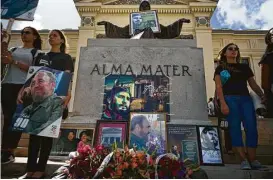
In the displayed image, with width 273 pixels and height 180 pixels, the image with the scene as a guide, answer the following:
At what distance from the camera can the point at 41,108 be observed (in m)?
3.20

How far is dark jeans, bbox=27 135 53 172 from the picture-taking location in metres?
2.91

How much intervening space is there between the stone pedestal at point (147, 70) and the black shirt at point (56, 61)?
2.76ft

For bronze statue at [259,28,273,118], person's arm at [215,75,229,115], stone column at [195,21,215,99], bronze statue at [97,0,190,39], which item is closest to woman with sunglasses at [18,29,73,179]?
person's arm at [215,75,229,115]

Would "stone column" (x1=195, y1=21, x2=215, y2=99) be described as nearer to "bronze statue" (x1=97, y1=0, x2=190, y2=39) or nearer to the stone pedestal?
"bronze statue" (x1=97, y1=0, x2=190, y2=39)

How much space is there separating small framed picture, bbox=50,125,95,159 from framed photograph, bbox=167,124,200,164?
3.21ft

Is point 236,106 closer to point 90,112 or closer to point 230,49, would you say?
point 230,49

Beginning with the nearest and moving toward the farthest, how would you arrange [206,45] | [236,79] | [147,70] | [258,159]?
[236,79]
[258,159]
[147,70]
[206,45]

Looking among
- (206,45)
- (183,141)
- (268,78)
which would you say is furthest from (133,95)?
(206,45)

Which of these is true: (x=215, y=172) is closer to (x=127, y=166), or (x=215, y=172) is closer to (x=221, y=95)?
(x=221, y=95)

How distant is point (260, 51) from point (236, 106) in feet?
62.1

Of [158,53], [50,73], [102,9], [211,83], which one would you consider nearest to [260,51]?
[211,83]

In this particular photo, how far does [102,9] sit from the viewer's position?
20.4 metres

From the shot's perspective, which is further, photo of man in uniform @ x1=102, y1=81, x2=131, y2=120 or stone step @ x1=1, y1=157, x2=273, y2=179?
photo of man in uniform @ x1=102, y1=81, x2=131, y2=120

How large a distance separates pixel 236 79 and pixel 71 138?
2169 mm
